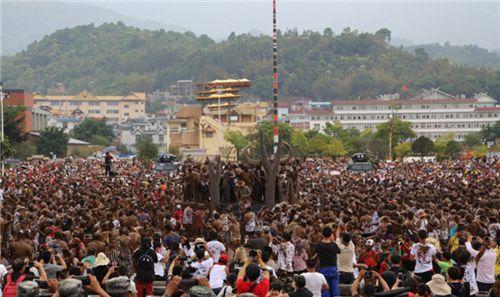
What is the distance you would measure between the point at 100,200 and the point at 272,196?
17.7 feet

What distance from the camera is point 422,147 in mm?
93312

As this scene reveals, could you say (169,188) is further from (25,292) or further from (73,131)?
(73,131)

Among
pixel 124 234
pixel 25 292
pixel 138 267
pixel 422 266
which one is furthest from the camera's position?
pixel 124 234

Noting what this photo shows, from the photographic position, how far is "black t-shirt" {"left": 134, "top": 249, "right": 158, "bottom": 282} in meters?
12.6

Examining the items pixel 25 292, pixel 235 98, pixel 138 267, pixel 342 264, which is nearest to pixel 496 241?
pixel 342 264

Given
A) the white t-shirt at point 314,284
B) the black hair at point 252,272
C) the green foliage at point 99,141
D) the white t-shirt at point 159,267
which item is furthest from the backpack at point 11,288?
the green foliage at point 99,141

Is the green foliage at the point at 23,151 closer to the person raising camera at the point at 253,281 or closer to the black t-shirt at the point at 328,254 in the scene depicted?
the black t-shirt at the point at 328,254

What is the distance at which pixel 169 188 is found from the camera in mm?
34969

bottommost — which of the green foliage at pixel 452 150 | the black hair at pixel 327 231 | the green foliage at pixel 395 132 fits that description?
the green foliage at pixel 452 150

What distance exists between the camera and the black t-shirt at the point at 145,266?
12.6 m

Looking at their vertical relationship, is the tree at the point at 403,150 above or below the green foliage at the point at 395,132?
below

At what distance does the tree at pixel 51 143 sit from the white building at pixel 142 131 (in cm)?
4115

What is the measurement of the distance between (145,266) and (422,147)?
270 ft

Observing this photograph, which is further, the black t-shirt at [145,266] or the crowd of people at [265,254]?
the black t-shirt at [145,266]
